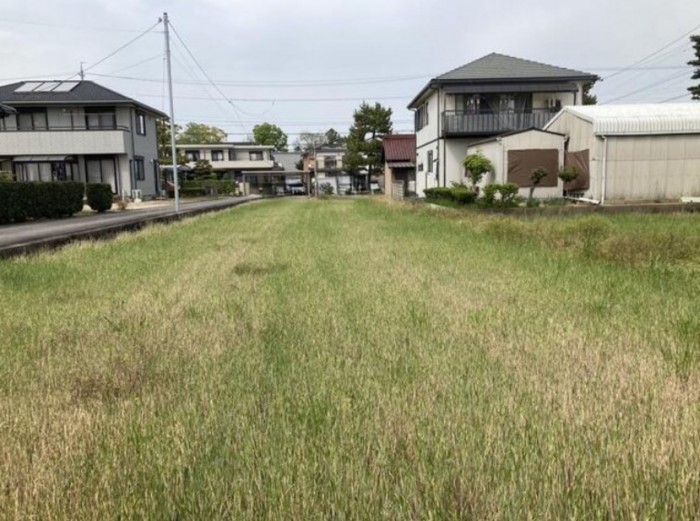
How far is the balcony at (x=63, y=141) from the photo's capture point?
106 feet

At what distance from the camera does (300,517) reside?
1.97 m

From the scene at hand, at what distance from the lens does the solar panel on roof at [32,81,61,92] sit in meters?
33.3

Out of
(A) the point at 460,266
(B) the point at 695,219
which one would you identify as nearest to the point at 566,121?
(B) the point at 695,219

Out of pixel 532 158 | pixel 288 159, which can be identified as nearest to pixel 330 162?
pixel 288 159

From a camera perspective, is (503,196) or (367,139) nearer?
(503,196)

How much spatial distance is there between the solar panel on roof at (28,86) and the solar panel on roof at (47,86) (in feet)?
1.02

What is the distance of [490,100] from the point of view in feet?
90.7

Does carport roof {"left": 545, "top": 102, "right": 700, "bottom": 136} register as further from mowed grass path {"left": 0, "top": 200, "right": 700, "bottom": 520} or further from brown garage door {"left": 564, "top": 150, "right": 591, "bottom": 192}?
mowed grass path {"left": 0, "top": 200, "right": 700, "bottom": 520}

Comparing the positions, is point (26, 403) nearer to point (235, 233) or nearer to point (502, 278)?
point (502, 278)

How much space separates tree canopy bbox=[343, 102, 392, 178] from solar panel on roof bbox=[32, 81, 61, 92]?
29801 millimetres

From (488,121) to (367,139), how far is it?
32712 millimetres

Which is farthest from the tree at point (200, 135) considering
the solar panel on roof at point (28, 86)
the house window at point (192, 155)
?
the solar panel on roof at point (28, 86)

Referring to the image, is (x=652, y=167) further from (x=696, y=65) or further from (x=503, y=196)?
(x=696, y=65)

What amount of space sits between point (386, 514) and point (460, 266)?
6.11 m
